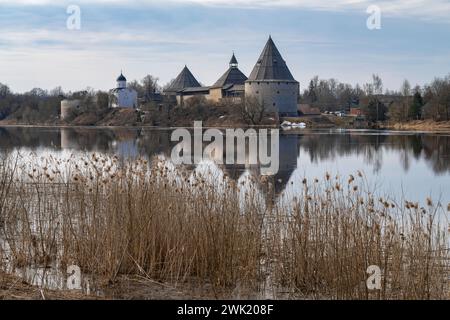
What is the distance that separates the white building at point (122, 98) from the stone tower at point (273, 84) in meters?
13.7

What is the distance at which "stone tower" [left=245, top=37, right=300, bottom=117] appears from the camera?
183ft

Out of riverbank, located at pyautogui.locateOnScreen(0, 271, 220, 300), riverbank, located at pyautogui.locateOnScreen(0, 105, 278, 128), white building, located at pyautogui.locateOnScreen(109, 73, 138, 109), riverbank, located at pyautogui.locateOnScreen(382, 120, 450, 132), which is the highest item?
white building, located at pyautogui.locateOnScreen(109, 73, 138, 109)

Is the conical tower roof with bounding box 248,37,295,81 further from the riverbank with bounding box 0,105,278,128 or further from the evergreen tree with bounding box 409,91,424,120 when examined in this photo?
the evergreen tree with bounding box 409,91,424,120

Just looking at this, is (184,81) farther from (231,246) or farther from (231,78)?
(231,246)

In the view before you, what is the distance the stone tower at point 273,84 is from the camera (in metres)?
55.9

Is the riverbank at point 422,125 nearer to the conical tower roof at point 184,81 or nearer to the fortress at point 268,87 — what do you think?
the fortress at point 268,87

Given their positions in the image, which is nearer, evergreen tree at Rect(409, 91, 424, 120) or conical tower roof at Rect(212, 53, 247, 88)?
evergreen tree at Rect(409, 91, 424, 120)

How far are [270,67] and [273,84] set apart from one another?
2.29m

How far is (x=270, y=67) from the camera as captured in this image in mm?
57781

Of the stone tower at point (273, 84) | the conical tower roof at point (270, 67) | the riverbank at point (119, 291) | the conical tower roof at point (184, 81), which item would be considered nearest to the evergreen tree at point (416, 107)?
the stone tower at point (273, 84)

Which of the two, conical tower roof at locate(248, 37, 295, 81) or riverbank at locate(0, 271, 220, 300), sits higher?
conical tower roof at locate(248, 37, 295, 81)

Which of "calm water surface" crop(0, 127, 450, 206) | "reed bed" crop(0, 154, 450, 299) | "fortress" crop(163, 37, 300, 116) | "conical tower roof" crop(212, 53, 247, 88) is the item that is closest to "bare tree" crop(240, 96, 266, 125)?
"fortress" crop(163, 37, 300, 116)

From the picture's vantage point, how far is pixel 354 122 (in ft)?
163

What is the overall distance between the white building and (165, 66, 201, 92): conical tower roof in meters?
5.12
